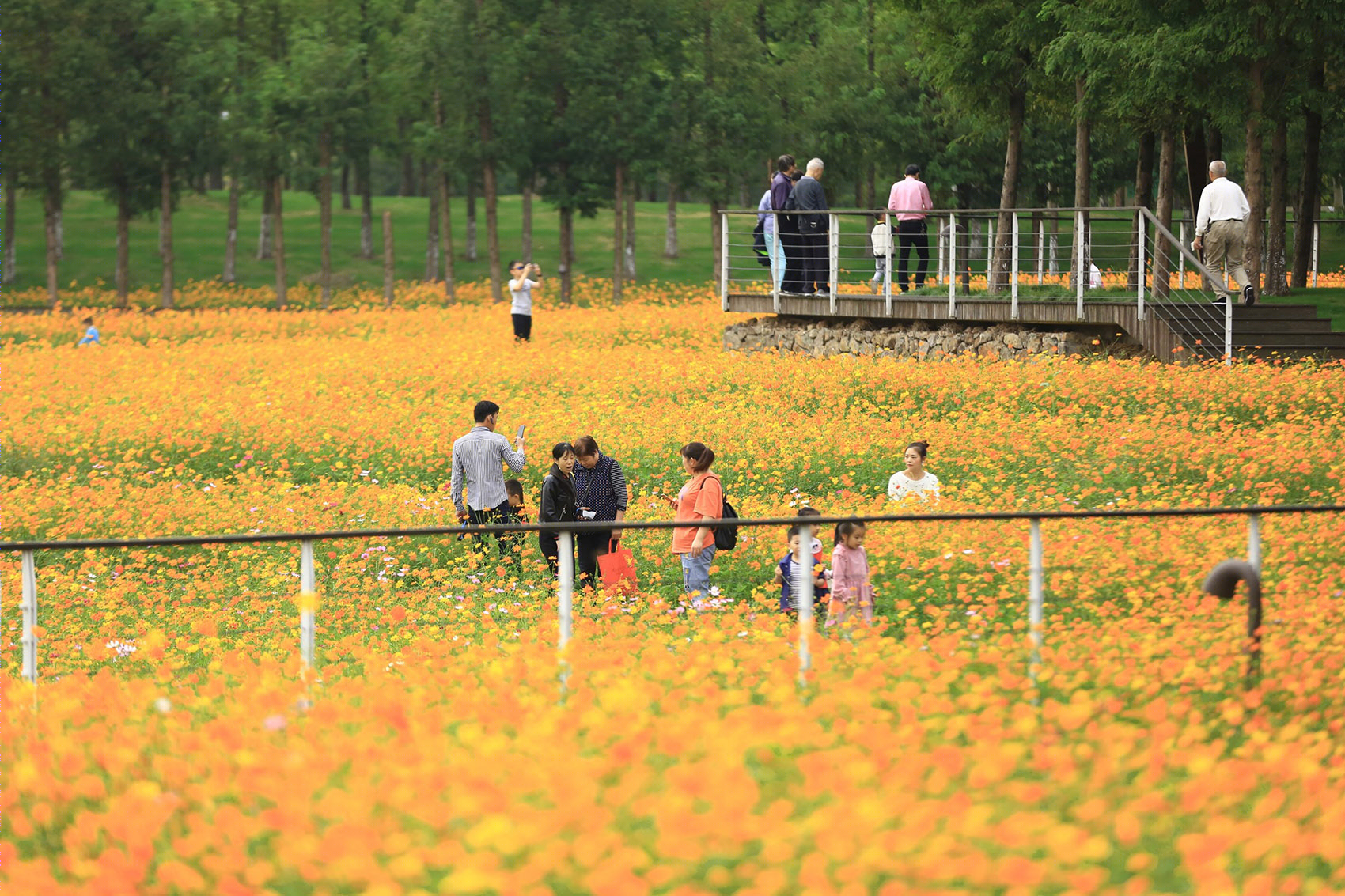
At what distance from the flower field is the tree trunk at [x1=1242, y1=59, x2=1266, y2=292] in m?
3.10

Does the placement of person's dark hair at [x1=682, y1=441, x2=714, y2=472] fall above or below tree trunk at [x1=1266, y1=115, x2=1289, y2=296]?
below

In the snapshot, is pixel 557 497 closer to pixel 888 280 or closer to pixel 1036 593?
pixel 1036 593

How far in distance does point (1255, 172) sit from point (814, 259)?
23.1ft

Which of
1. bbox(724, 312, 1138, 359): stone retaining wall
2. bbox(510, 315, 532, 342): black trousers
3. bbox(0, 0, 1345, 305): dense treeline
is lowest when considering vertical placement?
bbox(724, 312, 1138, 359): stone retaining wall

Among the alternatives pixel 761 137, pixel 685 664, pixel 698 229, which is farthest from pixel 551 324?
pixel 698 229

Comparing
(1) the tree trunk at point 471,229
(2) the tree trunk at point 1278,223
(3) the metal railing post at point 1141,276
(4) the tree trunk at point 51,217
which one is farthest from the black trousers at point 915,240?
(1) the tree trunk at point 471,229

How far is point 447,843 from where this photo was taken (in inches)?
172

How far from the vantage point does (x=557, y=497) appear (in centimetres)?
1095

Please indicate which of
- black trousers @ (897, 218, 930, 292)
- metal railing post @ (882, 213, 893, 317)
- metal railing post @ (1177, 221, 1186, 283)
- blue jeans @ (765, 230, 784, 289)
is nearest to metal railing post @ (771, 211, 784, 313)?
blue jeans @ (765, 230, 784, 289)

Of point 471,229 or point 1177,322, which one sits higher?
point 471,229

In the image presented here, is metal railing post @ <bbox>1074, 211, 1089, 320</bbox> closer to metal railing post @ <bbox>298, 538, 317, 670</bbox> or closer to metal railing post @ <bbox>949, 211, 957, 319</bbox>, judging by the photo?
metal railing post @ <bbox>949, 211, 957, 319</bbox>

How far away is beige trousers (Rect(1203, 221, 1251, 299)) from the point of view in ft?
64.8

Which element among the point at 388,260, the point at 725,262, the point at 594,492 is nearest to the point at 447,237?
the point at 388,260

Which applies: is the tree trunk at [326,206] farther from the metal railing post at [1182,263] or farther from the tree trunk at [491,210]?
the metal railing post at [1182,263]
